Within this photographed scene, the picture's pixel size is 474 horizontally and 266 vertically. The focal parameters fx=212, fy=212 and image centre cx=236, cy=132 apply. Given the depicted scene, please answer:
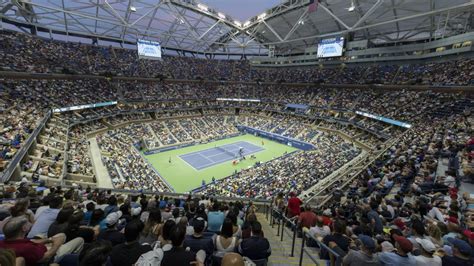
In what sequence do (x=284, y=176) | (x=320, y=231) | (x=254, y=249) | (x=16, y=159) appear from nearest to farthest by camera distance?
Result: (x=254, y=249) < (x=320, y=231) < (x=16, y=159) < (x=284, y=176)

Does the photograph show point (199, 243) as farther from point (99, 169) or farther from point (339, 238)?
point (99, 169)

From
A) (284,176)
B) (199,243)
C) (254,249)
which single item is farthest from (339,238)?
(284,176)

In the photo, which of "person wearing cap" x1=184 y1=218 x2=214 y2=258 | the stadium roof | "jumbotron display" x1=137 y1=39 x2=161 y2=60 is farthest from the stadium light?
"person wearing cap" x1=184 y1=218 x2=214 y2=258

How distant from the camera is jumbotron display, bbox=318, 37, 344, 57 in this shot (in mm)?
41750

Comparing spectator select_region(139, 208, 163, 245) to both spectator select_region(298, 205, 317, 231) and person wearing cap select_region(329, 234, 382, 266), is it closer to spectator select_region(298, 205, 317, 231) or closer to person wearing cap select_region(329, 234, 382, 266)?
person wearing cap select_region(329, 234, 382, 266)

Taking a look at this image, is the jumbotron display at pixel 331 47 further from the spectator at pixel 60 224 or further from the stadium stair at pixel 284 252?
the spectator at pixel 60 224

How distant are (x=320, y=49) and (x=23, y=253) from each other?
50.6 m

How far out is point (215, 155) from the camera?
31.9m

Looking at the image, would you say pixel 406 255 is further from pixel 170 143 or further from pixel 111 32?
pixel 111 32

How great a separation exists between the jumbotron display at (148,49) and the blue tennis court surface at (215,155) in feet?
93.5

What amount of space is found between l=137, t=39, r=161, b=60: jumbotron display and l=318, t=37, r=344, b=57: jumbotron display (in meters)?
36.1

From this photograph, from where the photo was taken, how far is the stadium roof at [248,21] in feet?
100

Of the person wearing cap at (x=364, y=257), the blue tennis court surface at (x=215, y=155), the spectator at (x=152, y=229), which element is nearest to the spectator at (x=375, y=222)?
the person wearing cap at (x=364, y=257)

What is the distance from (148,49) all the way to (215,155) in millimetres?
31768
